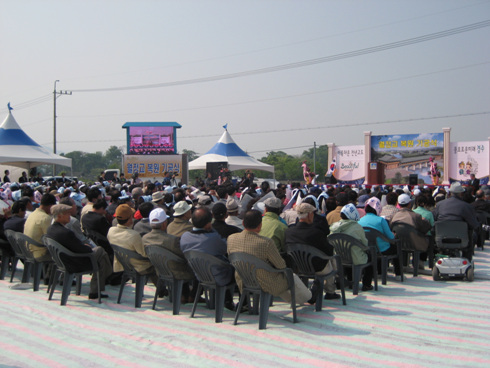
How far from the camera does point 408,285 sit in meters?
7.02

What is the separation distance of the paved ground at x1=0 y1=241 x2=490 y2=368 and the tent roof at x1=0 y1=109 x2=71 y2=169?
16355mm

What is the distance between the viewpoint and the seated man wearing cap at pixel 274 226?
20.0ft

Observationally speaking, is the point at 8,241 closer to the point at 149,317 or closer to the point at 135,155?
the point at 149,317

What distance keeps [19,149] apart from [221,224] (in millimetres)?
18685

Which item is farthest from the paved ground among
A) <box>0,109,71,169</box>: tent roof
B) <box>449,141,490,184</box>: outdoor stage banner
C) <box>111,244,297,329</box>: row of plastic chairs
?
<box>449,141,490,184</box>: outdoor stage banner

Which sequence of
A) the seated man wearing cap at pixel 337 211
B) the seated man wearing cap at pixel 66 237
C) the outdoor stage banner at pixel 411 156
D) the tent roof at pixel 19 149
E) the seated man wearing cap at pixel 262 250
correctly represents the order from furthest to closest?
the outdoor stage banner at pixel 411 156
the tent roof at pixel 19 149
the seated man wearing cap at pixel 337 211
the seated man wearing cap at pixel 66 237
the seated man wearing cap at pixel 262 250

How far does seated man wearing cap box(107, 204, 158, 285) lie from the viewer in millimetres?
5906

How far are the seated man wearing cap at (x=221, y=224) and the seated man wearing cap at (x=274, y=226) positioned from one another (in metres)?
0.40

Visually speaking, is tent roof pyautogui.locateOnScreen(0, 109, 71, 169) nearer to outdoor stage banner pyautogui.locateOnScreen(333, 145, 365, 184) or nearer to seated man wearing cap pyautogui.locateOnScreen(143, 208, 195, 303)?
seated man wearing cap pyautogui.locateOnScreen(143, 208, 195, 303)

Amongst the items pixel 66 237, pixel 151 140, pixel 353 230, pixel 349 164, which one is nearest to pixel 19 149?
pixel 151 140

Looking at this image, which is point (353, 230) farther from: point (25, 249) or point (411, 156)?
point (411, 156)

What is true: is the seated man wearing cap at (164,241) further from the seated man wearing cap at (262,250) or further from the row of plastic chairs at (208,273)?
the seated man wearing cap at (262,250)

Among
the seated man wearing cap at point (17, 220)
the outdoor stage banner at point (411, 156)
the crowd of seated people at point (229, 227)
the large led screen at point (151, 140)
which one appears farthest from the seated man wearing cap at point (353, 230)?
the outdoor stage banner at point (411, 156)

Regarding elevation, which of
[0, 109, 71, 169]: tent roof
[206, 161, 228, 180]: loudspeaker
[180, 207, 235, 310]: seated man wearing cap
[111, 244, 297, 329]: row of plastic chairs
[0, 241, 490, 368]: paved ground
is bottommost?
[0, 241, 490, 368]: paved ground
